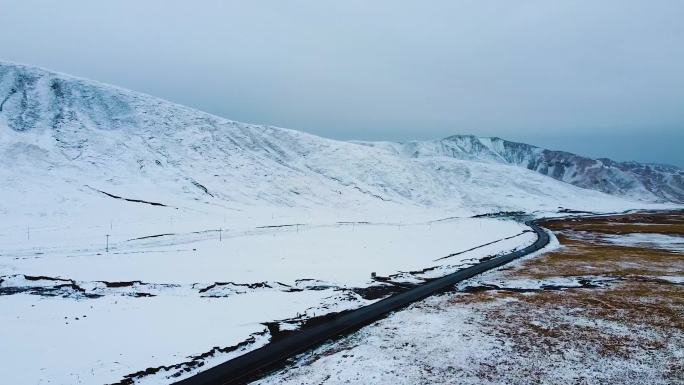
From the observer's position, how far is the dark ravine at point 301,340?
1800 centimetres

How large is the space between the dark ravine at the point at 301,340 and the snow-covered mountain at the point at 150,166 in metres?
67.4

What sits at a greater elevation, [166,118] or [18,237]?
[166,118]

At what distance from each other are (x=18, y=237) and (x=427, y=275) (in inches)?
2046

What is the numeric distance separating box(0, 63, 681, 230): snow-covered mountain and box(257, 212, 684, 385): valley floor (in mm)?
71875

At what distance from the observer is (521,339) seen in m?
22.8

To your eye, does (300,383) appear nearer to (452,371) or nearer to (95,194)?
(452,371)

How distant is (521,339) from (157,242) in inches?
1829

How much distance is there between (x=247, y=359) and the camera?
2000 cm

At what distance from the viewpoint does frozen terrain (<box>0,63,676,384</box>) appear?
72.4ft

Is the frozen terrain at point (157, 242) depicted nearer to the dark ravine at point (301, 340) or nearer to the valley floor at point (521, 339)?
the dark ravine at point (301, 340)

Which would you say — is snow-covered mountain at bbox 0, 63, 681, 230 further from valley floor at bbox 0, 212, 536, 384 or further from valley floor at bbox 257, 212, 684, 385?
valley floor at bbox 257, 212, 684, 385

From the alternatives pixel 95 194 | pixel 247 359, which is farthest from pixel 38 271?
pixel 95 194

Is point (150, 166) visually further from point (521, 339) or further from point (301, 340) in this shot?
point (521, 339)

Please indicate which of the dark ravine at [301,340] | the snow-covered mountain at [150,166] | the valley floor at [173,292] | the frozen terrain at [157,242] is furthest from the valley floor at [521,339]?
the snow-covered mountain at [150,166]
